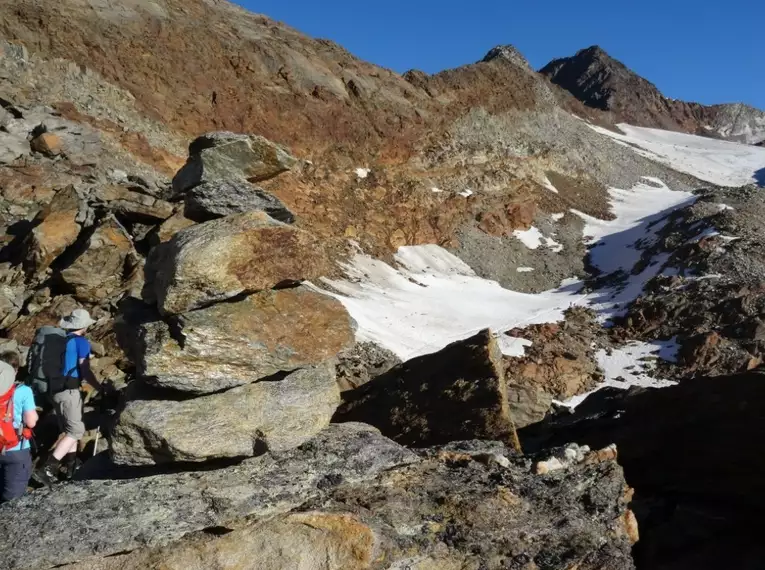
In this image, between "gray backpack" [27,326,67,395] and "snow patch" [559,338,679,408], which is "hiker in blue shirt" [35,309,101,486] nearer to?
"gray backpack" [27,326,67,395]

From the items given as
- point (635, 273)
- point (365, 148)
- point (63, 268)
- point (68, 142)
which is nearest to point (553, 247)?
point (635, 273)

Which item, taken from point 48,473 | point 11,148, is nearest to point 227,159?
point 48,473

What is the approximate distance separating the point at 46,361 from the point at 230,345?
3033mm

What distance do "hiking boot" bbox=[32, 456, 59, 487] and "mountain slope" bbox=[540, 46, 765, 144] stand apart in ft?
328

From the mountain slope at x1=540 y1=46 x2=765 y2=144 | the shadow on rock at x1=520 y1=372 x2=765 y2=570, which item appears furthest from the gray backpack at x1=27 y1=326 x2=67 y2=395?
the mountain slope at x1=540 y1=46 x2=765 y2=144

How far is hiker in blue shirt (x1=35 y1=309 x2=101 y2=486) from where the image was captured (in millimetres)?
7270

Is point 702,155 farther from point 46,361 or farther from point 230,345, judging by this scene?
point 46,361

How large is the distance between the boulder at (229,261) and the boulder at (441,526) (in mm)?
1922

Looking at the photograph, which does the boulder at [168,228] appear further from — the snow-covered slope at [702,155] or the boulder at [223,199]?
the snow-covered slope at [702,155]

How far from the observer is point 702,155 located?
233ft

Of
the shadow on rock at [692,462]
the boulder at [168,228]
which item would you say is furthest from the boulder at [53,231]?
the shadow on rock at [692,462]

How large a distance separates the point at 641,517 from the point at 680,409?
7.66ft

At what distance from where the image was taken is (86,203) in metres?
15.2

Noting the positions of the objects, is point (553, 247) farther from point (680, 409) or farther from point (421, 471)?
point (421, 471)
